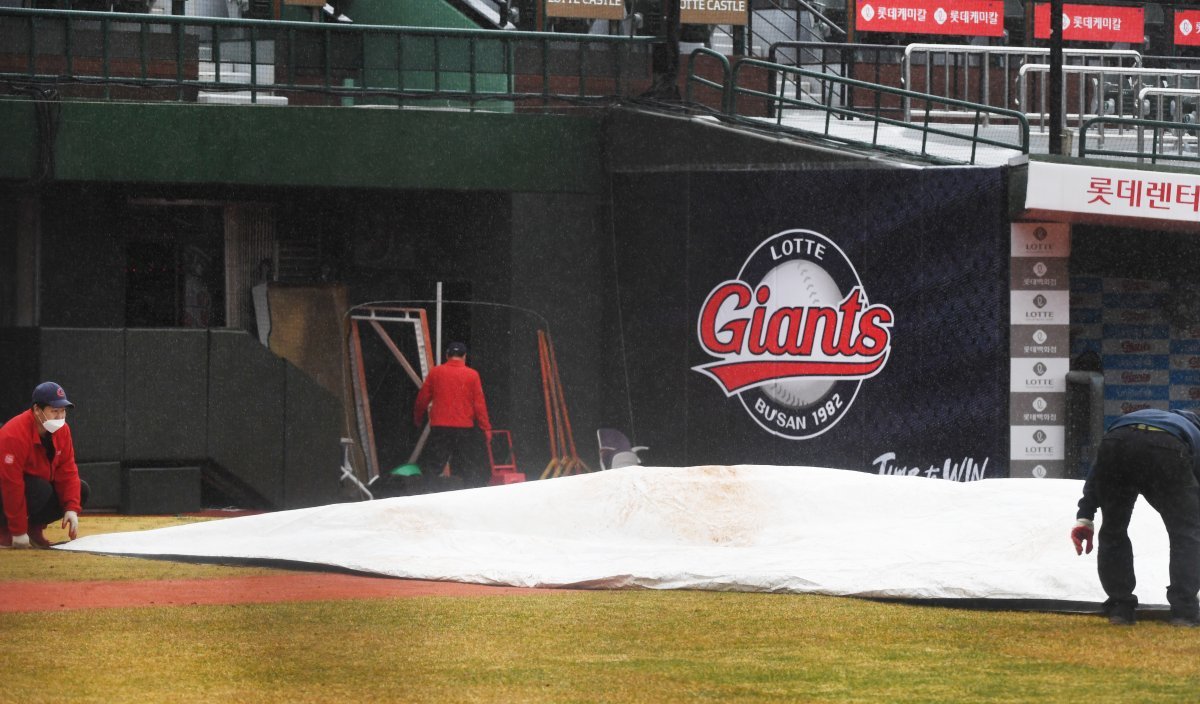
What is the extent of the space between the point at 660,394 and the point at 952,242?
4085 mm

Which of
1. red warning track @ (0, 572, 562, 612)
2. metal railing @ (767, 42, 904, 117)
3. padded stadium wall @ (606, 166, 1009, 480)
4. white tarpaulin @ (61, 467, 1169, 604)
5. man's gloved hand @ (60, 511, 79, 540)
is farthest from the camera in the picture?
metal railing @ (767, 42, 904, 117)

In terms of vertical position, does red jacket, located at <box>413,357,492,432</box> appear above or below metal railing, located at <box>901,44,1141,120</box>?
below

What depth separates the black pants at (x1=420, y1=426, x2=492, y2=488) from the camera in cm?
1912

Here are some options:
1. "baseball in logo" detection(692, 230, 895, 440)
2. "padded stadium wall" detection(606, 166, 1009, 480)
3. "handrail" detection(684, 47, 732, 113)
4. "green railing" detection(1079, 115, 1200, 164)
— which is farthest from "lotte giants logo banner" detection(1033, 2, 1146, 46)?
"baseball in logo" detection(692, 230, 895, 440)

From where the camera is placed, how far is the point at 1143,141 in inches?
763

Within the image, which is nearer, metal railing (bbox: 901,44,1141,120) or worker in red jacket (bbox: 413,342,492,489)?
worker in red jacket (bbox: 413,342,492,489)

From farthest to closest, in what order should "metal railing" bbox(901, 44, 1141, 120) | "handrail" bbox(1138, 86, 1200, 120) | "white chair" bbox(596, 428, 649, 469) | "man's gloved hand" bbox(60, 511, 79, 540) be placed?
"metal railing" bbox(901, 44, 1141, 120), "white chair" bbox(596, 428, 649, 469), "handrail" bbox(1138, 86, 1200, 120), "man's gloved hand" bbox(60, 511, 79, 540)

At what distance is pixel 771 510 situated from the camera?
12.9m

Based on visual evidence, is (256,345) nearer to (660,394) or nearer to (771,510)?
(660,394)

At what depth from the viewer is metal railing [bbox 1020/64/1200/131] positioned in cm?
1977

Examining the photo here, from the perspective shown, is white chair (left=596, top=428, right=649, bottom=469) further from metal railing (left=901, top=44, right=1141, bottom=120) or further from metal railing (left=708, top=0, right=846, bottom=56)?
metal railing (left=708, top=0, right=846, bottom=56)

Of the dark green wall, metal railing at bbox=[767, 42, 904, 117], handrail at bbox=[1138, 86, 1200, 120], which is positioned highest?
metal railing at bbox=[767, 42, 904, 117]

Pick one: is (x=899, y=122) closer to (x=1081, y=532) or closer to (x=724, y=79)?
(x=724, y=79)

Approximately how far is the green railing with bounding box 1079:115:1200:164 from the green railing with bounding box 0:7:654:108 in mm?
5903
